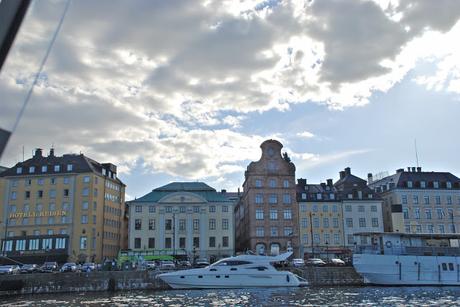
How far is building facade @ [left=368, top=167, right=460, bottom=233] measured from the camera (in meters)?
99.2

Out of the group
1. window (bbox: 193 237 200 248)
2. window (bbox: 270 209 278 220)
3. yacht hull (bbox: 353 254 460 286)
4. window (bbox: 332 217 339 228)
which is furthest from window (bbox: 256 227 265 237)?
yacht hull (bbox: 353 254 460 286)

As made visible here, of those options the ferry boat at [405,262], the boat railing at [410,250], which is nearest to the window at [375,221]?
the ferry boat at [405,262]

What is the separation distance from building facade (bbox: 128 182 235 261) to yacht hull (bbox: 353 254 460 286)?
34.3 m

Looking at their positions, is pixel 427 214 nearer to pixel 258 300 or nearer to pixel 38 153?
pixel 258 300

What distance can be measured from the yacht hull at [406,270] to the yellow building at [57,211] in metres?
51.2

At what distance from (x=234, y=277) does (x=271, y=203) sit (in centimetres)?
3752

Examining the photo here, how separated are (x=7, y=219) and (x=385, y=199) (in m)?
77.7

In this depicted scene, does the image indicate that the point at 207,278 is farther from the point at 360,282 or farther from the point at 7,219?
the point at 7,219

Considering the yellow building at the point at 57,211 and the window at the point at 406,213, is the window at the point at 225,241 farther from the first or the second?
the window at the point at 406,213

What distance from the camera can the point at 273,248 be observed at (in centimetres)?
9025

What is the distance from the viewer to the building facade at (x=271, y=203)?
9069 centimetres

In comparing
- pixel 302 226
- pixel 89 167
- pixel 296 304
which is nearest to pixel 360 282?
pixel 296 304

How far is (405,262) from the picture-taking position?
6216 centimetres

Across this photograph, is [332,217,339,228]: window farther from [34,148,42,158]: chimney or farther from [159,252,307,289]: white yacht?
[34,148,42,158]: chimney
